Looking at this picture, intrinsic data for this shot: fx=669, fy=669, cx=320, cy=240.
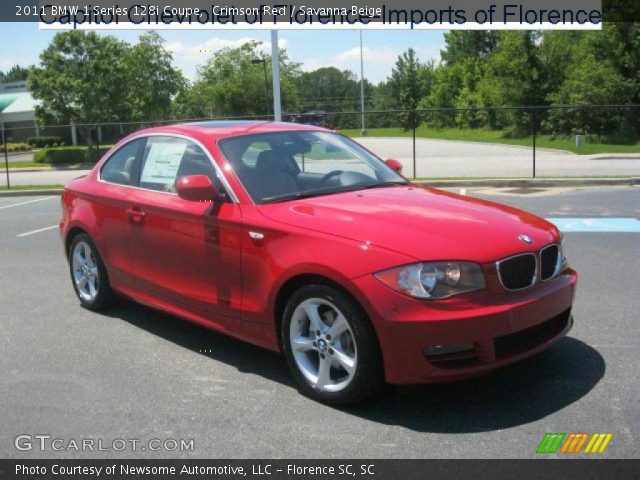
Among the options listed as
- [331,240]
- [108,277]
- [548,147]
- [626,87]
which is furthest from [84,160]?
[331,240]

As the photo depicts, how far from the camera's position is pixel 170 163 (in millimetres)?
5199

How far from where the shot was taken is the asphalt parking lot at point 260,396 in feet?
11.4

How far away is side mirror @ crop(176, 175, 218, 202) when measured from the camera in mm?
4438

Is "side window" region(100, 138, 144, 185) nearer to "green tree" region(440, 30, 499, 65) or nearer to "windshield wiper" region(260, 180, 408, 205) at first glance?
"windshield wiper" region(260, 180, 408, 205)

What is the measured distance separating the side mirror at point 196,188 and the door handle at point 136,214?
796 mm

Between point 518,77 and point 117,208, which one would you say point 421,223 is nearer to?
point 117,208

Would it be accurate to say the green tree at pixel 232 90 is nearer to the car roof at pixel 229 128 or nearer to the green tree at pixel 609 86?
the green tree at pixel 609 86

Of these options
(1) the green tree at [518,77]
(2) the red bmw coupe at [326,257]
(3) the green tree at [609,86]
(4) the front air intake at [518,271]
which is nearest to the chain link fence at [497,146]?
(3) the green tree at [609,86]

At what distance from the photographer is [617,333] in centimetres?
500

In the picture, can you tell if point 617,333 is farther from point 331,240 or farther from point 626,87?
point 626,87

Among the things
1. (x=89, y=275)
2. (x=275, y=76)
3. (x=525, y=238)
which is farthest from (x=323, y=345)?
(x=275, y=76)

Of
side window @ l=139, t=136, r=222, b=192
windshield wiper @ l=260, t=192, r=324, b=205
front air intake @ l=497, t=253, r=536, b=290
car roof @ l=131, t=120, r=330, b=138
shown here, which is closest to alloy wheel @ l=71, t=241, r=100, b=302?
side window @ l=139, t=136, r=222, b=192
